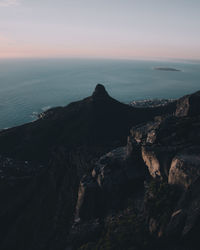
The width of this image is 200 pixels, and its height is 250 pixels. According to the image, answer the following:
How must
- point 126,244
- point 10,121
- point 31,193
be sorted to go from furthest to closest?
point 10,121, point 31,193, point 126,244

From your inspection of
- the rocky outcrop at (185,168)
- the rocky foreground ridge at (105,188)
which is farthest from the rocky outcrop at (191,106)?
the rocky outcrop at (185,168)

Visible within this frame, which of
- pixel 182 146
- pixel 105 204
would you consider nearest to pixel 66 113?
pixel 105 204

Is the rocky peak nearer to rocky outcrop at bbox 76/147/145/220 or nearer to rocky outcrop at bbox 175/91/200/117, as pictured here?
A: rocky outcrop at bbox 175/91/200/117

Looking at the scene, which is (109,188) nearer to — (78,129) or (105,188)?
(105,188)

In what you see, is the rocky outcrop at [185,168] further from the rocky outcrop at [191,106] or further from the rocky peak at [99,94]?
the rocky peak at [99,94]

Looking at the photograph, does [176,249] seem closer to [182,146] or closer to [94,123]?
[182,146]

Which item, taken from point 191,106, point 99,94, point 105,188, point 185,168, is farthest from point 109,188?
point 99,94

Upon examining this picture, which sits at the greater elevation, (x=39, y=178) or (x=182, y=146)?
(x=182, y=146)

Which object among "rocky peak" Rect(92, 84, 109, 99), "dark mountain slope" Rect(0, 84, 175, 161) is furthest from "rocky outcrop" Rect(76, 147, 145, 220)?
"rocky peak" Rect(92, 84, 109, 99)
